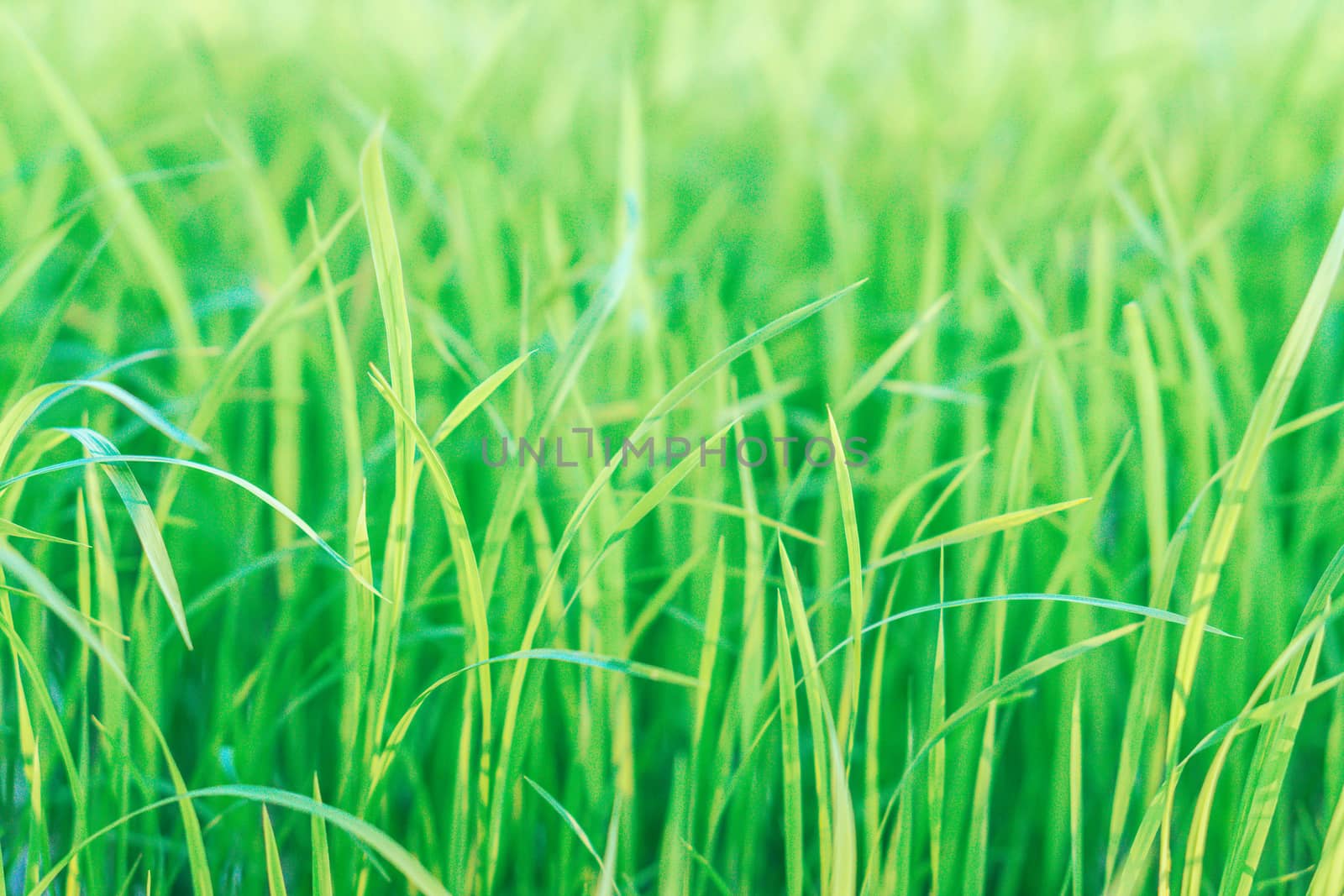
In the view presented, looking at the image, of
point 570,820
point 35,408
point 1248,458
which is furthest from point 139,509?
point 1248,458

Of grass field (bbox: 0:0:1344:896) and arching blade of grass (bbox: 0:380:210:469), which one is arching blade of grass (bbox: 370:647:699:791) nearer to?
grass field (bbox: 0:0:1344:896)

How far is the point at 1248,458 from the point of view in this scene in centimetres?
45

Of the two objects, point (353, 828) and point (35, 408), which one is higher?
point (35, 408)

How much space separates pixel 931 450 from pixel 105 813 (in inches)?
23.5

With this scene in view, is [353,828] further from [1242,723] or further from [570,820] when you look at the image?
[1242,723]

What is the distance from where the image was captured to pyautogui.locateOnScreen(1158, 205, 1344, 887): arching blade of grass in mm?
429

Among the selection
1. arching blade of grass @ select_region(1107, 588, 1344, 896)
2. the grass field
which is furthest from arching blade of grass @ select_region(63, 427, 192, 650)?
arching blade of grass @ select_region(1107, 588, 1344, 896)

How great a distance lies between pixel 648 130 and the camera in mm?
1230

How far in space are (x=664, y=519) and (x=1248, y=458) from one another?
1.16 feet

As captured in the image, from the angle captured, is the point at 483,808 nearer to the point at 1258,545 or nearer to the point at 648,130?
the point at 1258,545

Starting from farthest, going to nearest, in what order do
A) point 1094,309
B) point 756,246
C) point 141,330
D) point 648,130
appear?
point 648,130 → point 756,246 → point 141,330 → point 1094,309

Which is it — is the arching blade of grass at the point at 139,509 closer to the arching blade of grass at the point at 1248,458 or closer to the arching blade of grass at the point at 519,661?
the arching blade of grass at the point at 519,661

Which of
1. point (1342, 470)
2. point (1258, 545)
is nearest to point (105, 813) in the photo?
point (1258, 545)

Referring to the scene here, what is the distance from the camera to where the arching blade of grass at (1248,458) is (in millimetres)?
429
